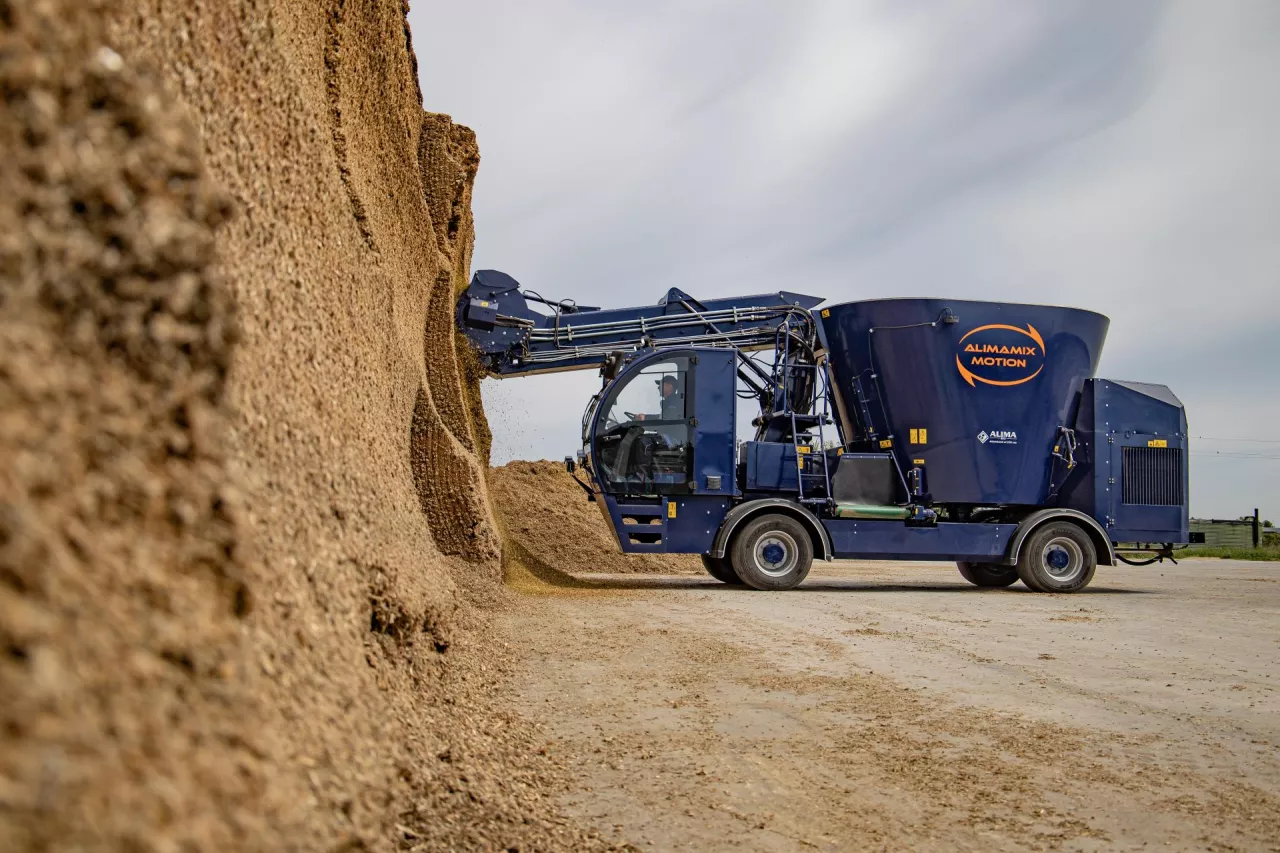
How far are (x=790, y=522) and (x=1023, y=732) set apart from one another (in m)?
7.21

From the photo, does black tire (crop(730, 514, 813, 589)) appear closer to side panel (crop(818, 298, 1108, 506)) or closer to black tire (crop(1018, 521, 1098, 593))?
side panel (crop(818, 298, 1108, 506))

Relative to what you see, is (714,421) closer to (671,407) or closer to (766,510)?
(671,407)

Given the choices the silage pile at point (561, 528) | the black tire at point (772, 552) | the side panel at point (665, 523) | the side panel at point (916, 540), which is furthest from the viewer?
the silage pile at point (561, 528)

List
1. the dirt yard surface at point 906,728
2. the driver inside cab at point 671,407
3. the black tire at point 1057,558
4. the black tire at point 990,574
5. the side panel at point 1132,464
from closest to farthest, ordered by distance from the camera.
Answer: the dirt yard surface at point 906,728 → the driver inside cab at point 671,407 → the black tire at point 1057,558 → the side panel at point 1132,464 → the black tire at point 990,574

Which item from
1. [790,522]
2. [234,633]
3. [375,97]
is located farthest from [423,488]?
[234,633]

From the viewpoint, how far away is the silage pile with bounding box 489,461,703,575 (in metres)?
14.1

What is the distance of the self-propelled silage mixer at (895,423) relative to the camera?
449 inches

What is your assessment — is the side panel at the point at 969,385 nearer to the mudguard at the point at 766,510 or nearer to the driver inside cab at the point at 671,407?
the mudguard at the point at 766,510

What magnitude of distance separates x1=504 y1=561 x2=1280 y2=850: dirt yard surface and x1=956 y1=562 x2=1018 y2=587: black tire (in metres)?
4.68

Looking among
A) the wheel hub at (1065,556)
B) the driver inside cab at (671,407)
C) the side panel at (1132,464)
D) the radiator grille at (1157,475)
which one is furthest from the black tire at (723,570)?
the radiator grille at (1157,475)

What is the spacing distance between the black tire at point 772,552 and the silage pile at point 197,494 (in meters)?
7.42

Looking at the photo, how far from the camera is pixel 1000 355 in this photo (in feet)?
40.0

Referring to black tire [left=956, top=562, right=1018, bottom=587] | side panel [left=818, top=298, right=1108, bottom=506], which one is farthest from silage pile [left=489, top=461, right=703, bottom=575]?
black tire [left=956, top=562, right=1018, bottom=587]

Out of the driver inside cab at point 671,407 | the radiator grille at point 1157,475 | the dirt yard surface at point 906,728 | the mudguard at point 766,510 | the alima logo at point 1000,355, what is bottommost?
the dirt yard surface at point 906,728
